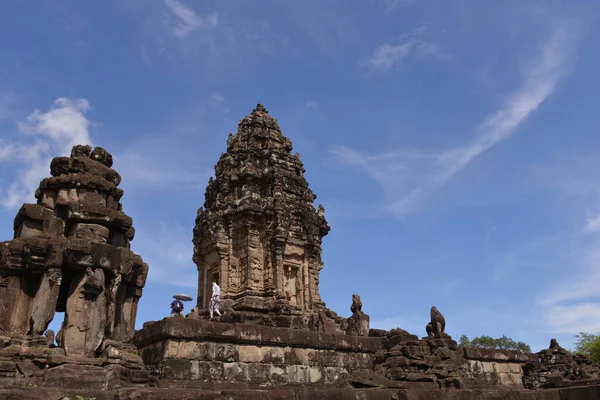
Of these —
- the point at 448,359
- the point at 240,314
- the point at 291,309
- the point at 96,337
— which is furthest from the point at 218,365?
the point at 291,309

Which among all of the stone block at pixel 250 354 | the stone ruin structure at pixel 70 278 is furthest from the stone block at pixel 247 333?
the stone ruin structure at pixel 70 278

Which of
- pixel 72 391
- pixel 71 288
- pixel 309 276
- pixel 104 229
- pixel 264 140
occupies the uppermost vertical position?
pixel 264 140

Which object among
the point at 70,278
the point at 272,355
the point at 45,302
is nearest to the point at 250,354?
the point at 272,355

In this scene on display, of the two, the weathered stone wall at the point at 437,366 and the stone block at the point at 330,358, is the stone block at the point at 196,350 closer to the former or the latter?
the stone block at the point at 330,358

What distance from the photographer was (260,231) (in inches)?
816

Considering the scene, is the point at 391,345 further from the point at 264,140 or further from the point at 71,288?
the point at 264,140

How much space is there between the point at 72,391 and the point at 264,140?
18.4 meters

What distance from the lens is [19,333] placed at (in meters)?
7.02

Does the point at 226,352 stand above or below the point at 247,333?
below

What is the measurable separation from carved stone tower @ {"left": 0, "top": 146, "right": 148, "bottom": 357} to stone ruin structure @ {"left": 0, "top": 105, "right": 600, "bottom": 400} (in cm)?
2

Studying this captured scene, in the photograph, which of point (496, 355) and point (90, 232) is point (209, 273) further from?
point (90, 232)

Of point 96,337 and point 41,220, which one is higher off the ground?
point 41,220

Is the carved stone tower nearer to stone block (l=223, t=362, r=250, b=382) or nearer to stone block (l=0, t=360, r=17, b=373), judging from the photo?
stone block (l=0, t=360, r=17, b=373)

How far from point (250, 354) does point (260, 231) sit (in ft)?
35.6
